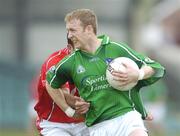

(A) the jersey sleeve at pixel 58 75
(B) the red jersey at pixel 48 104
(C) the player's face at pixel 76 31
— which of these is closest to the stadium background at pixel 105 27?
(B) the red jersey at pixel 48 104

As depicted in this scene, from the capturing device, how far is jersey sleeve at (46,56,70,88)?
1112cm

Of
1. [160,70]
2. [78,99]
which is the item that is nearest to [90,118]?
[78,99]

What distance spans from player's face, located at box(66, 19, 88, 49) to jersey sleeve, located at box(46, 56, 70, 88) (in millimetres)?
325

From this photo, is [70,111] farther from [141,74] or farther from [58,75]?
[141,74]

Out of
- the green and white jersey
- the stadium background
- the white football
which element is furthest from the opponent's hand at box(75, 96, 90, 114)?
the stadium background

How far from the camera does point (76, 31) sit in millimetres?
10945

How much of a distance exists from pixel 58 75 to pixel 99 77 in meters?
0.49

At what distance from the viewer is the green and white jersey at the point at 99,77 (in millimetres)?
11016

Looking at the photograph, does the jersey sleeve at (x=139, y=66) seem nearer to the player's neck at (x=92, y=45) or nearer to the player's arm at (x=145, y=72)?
the player's arm at (x=145, y=72)

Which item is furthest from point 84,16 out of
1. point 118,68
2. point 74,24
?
point 118,68

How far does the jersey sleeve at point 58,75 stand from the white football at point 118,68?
1.75 feet

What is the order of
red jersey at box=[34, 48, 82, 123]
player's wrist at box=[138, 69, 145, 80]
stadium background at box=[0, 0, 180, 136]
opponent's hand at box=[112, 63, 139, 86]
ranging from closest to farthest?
opponent's hand at box=[112, 63, 139, 86] < player's wrist at box=[138, 69, 145, 80] < red jersey at box=[34, 48, 82, 123] < stadium background at box=[0, 0, 180, 136]

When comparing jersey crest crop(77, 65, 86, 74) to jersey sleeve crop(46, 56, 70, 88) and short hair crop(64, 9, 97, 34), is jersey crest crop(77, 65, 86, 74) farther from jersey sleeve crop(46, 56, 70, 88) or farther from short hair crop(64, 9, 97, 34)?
short hair crop(64, 9, 97, 34)

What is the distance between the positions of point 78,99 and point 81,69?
35 centimetres
